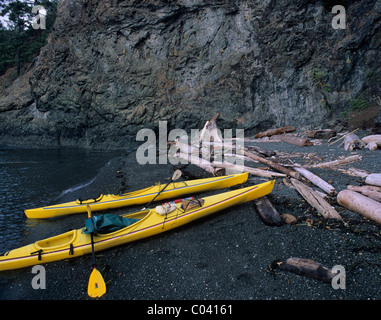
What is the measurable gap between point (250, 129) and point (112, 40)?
40.3 feet

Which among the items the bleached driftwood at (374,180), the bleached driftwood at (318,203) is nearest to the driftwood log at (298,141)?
the bleached driftwood at (374,180)

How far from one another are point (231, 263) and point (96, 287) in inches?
81.1

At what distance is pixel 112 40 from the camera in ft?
52.5

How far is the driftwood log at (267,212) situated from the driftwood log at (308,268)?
981mm

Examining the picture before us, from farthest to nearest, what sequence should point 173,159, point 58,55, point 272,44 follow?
point 58,55
point 272,44
point 173,159

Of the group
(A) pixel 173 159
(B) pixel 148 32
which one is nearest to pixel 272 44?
(B) pixel 148 32

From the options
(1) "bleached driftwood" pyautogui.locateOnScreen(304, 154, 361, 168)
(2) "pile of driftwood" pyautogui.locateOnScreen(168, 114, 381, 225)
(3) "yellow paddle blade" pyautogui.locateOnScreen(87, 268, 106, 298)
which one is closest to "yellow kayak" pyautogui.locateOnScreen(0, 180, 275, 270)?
(2) "pile of driftwood" pyautogui.locateOnScreen(168, 114, 381, 225)

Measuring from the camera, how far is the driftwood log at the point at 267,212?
401cm

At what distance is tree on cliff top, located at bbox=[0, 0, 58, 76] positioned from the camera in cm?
2473

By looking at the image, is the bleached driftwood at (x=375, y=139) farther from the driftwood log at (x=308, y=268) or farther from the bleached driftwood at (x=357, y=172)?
the driftwood log at (x=308, y=268)

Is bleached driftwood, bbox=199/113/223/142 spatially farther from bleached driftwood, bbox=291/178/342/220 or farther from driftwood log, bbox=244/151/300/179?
bleached driftwood, bbox=291/178/342/220

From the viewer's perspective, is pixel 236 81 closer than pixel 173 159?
No

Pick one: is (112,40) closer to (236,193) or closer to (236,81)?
(236,81)

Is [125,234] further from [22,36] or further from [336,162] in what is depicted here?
[22,36]
